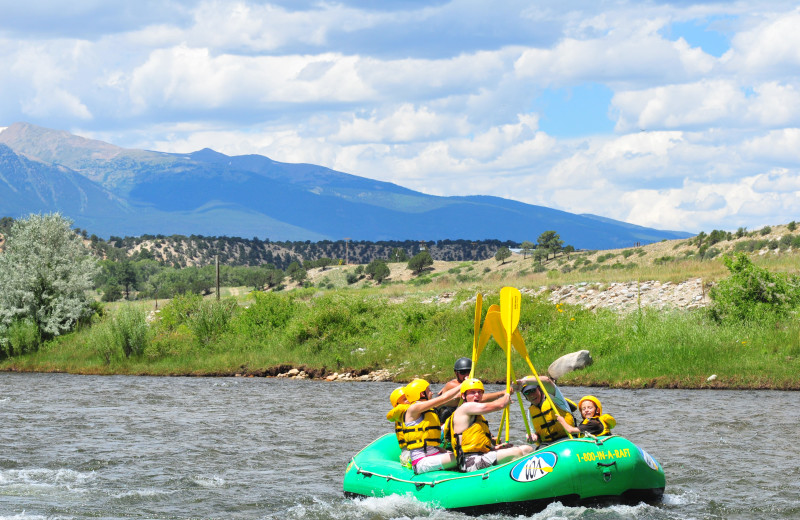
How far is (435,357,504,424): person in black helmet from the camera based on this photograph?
1307cm

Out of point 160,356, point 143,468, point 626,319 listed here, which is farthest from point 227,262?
point 143,468

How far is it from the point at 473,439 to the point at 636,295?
2553cm

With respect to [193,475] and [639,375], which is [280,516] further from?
[639,375]

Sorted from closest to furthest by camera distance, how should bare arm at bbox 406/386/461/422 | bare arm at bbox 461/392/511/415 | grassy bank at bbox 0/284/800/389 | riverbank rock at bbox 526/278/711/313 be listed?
bare arm at bbox 461/392/511/415 < bare arm at bbox 406/386/461/422 < grassy bank at bbox 0/284/800/389 < riverbank rock at bbox 526/278/711/313

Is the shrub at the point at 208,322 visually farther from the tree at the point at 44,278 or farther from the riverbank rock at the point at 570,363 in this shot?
the riverbank rock at the point at 570,363

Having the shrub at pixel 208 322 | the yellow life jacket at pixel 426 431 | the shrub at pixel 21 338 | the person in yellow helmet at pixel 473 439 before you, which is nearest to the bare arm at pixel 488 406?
the person in yellow helmet at pixel 473 439

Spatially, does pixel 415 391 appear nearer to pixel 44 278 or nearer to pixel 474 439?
pixel 474 439

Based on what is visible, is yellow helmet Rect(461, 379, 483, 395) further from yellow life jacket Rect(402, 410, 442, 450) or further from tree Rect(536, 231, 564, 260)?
tree Rect(536, 231, 564, 260)

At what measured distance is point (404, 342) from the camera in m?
34.5

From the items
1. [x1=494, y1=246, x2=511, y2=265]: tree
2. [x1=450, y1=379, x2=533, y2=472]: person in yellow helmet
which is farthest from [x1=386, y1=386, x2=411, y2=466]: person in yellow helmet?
[x1=494, y1=246, x2=511, y2=265]: tree

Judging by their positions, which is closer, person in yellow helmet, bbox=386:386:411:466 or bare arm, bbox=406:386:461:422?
bare arm, bbox=406:386:461:422

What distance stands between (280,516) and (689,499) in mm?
5945

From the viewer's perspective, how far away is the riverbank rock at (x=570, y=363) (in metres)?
28.8

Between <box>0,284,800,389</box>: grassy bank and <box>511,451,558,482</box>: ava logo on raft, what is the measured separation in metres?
15.0
